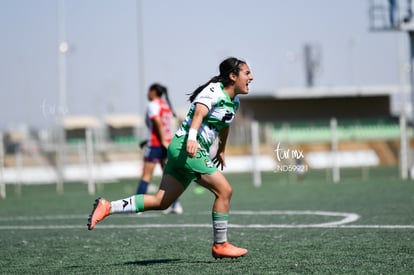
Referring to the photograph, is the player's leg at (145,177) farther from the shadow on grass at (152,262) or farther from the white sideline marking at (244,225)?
the shadow on grass at (152,262)

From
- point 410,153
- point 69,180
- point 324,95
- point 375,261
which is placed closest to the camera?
point 375,261

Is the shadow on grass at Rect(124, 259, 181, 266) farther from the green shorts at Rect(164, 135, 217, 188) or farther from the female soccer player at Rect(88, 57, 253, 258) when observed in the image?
the green shorts at Rect(164, 135, 217, 188)

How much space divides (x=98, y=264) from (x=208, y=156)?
1.45 metres

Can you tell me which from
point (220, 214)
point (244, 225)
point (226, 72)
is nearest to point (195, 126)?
point (226, 72)

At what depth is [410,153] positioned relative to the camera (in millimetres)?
25484

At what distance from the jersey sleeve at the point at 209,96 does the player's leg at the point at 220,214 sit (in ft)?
2.17

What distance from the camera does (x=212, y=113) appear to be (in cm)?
809

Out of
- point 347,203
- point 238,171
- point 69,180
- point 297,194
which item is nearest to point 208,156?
point 347,203

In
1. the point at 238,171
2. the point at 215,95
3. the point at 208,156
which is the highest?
the point at 215,95

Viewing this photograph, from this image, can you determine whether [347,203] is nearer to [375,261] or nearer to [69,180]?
[375,261]

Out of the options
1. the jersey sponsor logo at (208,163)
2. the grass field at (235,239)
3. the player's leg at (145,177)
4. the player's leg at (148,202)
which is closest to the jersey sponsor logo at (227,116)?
the jersey sponsor logo at (208,163)

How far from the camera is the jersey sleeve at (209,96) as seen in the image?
26.1 ft

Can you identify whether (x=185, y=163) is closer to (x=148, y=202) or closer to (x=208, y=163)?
(x=208, y=163)

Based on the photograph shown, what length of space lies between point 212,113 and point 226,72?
0.45 m
